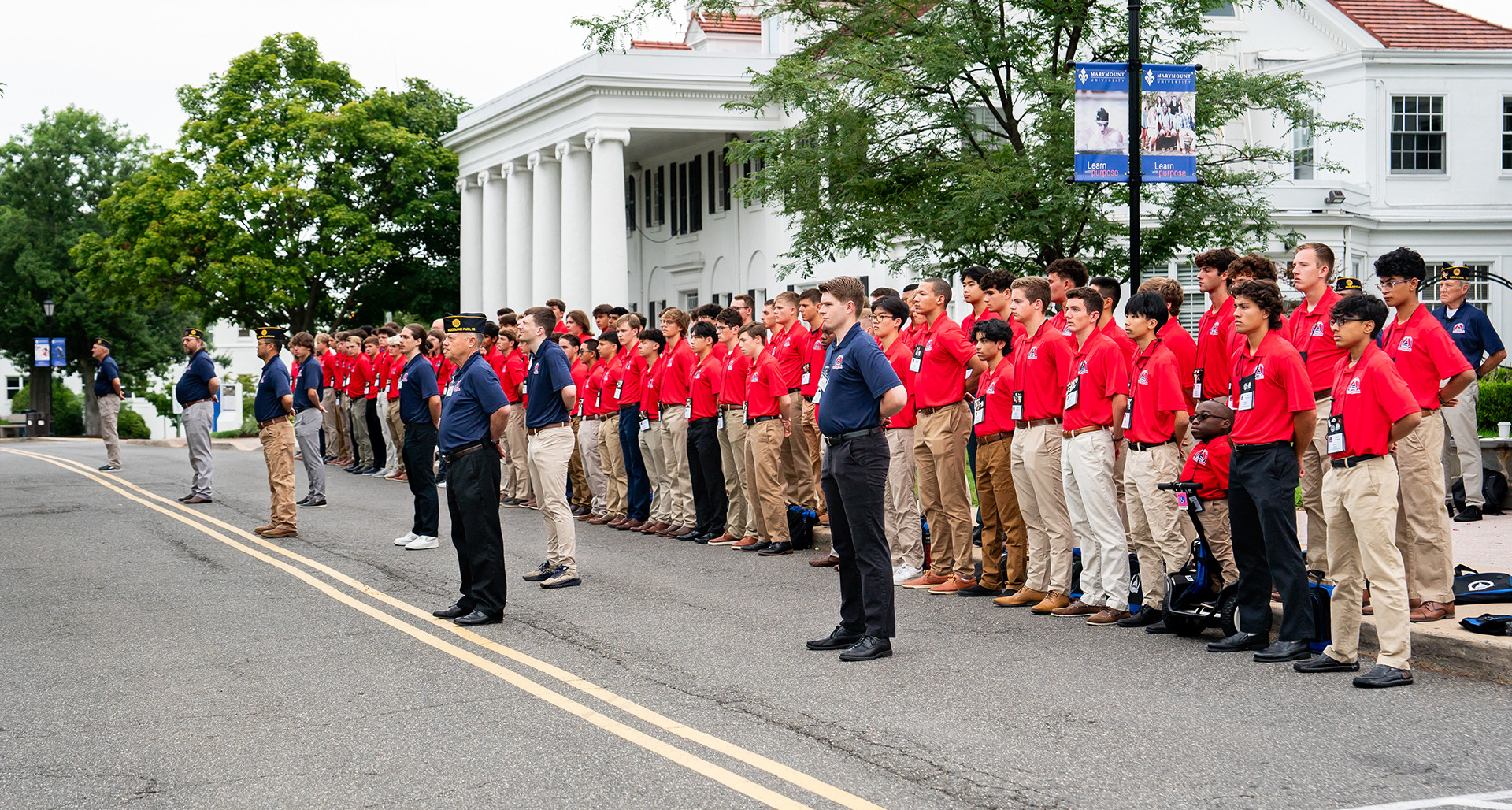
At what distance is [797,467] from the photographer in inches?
567

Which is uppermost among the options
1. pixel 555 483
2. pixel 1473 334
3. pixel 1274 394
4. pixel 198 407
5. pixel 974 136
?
→ pixel 974 136

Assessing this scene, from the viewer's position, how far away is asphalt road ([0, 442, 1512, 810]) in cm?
599

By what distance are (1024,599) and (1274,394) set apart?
2.81 m

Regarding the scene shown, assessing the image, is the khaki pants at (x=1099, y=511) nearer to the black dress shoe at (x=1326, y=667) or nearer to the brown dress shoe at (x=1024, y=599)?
the brown dress shoe at (x=1024, y=599)

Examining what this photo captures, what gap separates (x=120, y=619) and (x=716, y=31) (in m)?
40.5

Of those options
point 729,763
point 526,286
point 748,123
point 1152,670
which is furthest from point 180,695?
point 526,286

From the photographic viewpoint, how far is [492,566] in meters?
10.0

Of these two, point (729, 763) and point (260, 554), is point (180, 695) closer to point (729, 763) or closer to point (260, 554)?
point (729, 763)

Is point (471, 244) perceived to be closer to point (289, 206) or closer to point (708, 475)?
point (289, 206)

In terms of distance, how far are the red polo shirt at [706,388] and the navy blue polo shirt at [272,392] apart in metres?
4.56

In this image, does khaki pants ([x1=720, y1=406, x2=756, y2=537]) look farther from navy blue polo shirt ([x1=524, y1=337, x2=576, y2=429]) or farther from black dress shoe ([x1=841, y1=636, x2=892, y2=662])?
black dress shoe ([x1=841, y1=636, x2=892, y2=662])

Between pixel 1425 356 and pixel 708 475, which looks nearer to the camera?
pixel 1425 356

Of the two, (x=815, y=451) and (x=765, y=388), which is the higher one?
(x=765, y=388)

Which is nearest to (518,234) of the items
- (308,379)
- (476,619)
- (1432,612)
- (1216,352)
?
(308,379)
